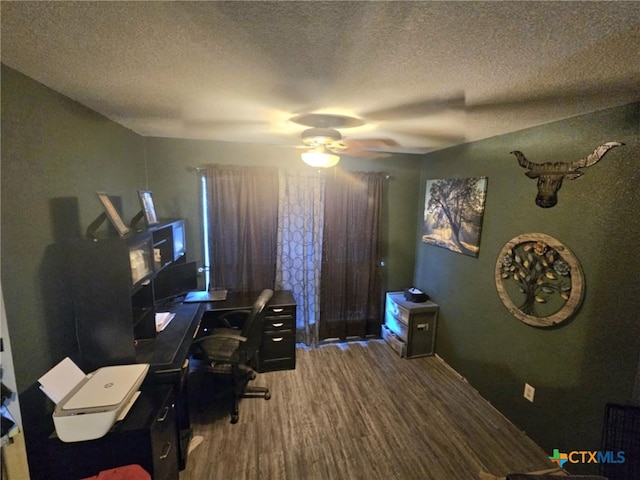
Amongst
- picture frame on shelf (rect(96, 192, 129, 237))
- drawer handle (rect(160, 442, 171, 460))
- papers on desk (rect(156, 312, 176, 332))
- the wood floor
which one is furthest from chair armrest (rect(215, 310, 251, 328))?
picture frame on shelf (rect(96, 192, 129, 237))

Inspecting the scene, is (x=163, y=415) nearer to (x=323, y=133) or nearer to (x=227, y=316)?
(x=227, y=316)

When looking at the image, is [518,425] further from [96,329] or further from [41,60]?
Answer: [41,60]

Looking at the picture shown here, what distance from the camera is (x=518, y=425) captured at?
2330mm

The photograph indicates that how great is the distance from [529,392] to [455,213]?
1681mm

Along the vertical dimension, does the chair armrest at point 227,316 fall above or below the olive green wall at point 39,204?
below

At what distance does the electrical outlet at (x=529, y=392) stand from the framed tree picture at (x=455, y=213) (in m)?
1.13

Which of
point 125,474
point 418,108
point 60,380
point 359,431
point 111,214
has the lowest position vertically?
point 359,431

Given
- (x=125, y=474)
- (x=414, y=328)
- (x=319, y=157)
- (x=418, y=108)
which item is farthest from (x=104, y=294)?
(x=414, y=328)

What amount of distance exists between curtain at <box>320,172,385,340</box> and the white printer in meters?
2.26

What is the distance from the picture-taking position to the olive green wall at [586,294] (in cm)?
166

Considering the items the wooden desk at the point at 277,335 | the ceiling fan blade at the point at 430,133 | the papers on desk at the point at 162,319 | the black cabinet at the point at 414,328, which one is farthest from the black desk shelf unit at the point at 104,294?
the black cabinet at the point at 414,328

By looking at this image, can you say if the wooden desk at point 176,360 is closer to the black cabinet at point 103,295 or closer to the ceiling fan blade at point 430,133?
the black cabinet at point 103,295

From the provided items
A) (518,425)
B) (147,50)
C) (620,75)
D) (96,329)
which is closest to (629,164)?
(620,75)

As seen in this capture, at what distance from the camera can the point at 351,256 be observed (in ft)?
11.6
